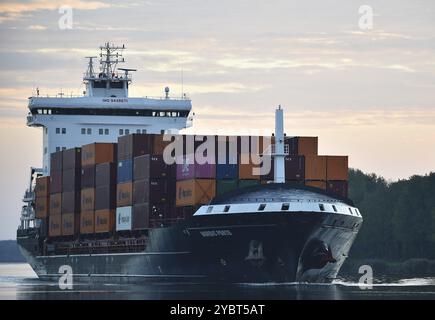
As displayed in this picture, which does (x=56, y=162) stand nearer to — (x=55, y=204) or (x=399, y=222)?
(x=55, y=204)

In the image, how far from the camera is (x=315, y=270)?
85.0 meters

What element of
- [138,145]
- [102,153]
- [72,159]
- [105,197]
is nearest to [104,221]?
[105,197]

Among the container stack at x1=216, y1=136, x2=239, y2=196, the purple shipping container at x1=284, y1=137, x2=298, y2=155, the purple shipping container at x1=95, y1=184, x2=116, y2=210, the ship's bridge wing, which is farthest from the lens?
the ship's bridge wing

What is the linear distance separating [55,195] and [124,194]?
523 inches

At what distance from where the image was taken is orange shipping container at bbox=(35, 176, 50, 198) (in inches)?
4272

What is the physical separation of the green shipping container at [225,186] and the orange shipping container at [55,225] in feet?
66.1

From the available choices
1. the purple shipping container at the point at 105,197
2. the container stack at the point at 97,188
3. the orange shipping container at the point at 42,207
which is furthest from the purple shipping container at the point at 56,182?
the purple shipping container at the point at 105,197

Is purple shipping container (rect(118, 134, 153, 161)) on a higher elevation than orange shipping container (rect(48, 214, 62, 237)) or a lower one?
higher

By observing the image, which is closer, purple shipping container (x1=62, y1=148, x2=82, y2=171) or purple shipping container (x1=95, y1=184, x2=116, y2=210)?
purple shipping container (x1=95, y1=184, x2=116, y2=210)

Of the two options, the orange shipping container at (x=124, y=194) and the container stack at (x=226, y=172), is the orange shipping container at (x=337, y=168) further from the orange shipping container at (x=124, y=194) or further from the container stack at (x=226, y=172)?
the orange shipping container at (x=124, y=194)

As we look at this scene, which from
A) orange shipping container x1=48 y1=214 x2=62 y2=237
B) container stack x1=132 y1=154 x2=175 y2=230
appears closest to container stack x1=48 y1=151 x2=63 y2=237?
orange shipping container x1=48 y1=214 x2=62 y2=237

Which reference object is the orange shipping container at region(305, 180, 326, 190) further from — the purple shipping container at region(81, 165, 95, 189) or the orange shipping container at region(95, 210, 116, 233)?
the purple shipping container at region(81, 165, 95, 189)

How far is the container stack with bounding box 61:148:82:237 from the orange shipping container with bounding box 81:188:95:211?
1616mm
